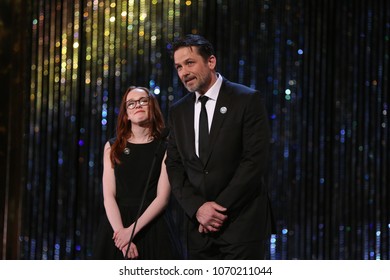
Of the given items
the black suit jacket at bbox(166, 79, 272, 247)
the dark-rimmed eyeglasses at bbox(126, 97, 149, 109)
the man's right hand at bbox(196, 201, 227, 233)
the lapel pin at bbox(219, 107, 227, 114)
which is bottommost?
the man's right hand at bbox(196, 201, 227, 233)

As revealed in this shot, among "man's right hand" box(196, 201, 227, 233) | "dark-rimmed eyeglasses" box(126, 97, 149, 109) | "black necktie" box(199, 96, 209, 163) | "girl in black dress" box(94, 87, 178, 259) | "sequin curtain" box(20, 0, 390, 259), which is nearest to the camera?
"man's right hand" box(196, 201, 227, 233)

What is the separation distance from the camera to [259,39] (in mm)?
4074

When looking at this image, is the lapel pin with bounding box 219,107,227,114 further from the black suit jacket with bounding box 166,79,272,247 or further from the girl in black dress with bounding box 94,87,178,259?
the girl in black dress with bounding box 94,87,178,259

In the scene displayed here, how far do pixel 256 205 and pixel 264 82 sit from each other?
931 mm

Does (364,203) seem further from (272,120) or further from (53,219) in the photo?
(53,219)

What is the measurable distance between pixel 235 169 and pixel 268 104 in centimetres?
78

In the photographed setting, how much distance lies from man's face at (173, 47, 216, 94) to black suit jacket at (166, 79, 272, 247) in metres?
0.09

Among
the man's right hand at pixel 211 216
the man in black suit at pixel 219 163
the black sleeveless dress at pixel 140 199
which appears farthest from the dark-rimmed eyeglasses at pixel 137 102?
the man's right hand at pixel 211 216

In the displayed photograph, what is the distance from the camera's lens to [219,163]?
3.35 m

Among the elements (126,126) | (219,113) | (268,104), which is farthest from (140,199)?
(268,104)

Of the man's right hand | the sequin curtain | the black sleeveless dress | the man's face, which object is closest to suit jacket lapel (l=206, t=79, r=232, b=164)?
the man's face

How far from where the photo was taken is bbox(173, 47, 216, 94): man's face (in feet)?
11.2
